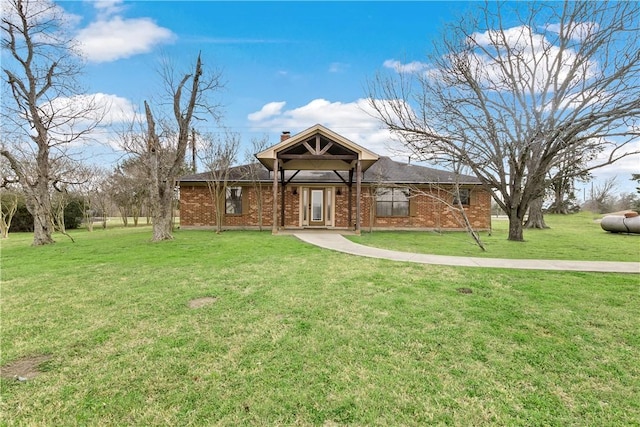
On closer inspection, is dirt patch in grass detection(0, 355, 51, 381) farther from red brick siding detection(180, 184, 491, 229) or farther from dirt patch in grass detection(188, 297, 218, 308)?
red brick siding detection(180, 184, 491, 229)

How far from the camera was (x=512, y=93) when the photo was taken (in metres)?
12.3

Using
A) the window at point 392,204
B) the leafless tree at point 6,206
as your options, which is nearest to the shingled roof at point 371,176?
the window at point 392,204

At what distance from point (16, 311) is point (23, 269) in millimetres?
3657

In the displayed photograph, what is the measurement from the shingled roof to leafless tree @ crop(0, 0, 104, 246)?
4.99 metres

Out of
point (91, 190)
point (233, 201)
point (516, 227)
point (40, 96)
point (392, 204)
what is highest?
point (40, 96)

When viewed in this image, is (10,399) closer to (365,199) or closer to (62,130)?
→ (62,130)

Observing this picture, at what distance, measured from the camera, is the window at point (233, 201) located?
1675 centimetres

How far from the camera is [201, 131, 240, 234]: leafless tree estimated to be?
50.5ft

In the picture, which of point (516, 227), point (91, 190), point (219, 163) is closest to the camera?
point (516, 227)

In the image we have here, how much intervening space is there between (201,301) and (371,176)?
1350 centimetres

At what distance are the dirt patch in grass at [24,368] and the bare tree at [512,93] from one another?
1097 cm

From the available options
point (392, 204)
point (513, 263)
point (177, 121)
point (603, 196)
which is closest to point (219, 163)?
point (177, 121)

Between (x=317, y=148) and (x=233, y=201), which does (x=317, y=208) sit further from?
(x=317, y=148)

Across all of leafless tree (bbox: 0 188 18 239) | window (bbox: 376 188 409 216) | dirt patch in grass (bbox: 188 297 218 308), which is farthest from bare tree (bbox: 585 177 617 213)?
leafless tree (bbox: 0 188 18 239)
